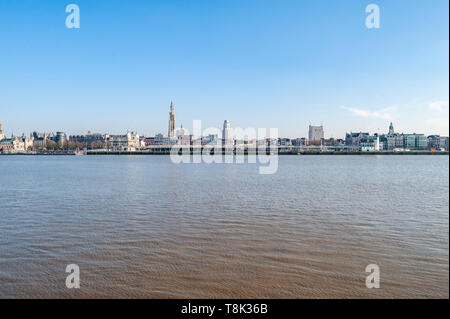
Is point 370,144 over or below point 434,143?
below

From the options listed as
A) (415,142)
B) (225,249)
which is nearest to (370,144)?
(415,142)

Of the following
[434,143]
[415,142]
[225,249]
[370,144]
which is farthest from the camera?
[434,143]

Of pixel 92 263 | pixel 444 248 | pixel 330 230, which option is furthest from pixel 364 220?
pixel 92 263

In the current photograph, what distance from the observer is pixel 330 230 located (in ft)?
39.9

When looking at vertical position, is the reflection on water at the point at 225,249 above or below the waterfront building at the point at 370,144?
below

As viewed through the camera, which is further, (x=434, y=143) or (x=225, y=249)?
(x=434, y=143)

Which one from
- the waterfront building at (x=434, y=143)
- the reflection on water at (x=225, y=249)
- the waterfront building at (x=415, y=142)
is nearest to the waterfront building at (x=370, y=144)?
the waterfront building at (x=415, y=142)

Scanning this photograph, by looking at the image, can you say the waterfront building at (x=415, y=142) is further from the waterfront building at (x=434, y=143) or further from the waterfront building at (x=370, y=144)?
the waterfront building at (x=370, y=144)

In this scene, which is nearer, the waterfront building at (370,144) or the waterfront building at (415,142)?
the waterfront building at (370,144)

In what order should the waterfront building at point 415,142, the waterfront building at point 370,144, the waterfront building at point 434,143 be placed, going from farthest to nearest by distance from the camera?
the waterfront building at point 434,143 < the waterfront building at point 415,142 < the waterfront building at point 370,144

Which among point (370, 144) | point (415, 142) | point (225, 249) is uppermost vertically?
point (415, 142)

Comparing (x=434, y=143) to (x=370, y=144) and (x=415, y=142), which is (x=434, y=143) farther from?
(x=370, y=144)

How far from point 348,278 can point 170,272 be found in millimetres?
4311
